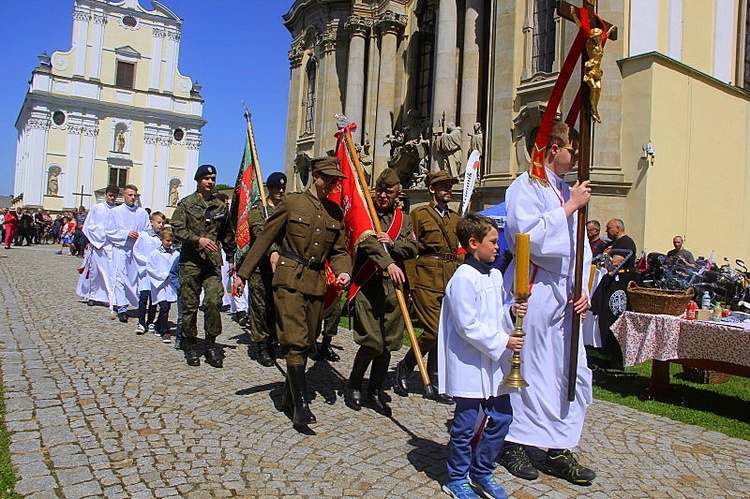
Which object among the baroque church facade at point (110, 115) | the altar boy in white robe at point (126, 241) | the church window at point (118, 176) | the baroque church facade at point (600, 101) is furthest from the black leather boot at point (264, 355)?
the church window at point (118, 176)

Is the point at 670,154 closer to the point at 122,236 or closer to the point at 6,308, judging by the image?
the point at 122,236

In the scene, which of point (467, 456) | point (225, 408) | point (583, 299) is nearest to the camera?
point (467, 456)

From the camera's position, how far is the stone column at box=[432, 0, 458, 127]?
2031 cm

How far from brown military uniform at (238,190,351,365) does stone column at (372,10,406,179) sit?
1987 centimetres

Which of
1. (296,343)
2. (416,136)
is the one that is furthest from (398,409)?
(416,136)

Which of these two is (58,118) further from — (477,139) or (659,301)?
(659,301)

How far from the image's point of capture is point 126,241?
36.3 ft

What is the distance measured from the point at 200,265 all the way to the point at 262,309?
3.42 feet

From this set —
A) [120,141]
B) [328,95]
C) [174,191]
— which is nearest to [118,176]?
[120,141]

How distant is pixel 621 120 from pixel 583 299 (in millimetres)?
12288

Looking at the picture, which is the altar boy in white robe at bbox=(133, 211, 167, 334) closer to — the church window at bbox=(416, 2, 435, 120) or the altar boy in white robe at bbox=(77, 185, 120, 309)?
the altar boy in white robe at bbox=(77, 185, 120, 309)

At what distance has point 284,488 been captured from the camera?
383 centimetres

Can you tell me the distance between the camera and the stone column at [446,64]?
20.3m

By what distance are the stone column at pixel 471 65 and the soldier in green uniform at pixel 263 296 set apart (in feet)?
41.2
